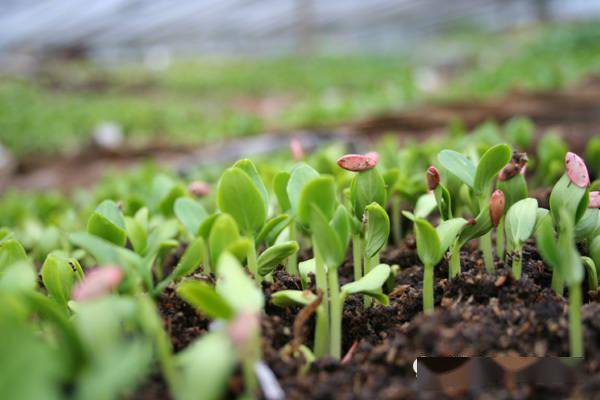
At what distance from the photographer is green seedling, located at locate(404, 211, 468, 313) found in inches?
36.3

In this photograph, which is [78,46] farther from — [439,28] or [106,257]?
[106,257]

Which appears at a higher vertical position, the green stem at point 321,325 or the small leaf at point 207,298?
the small leaf at point 207,298

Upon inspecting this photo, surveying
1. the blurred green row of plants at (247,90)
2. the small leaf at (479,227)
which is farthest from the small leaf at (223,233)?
the blurred green row of plants at (247,90)

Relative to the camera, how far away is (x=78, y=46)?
19953mm

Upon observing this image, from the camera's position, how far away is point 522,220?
100 centimetres

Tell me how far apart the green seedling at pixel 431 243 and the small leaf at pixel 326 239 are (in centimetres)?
14

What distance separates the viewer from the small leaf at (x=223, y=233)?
0.88m

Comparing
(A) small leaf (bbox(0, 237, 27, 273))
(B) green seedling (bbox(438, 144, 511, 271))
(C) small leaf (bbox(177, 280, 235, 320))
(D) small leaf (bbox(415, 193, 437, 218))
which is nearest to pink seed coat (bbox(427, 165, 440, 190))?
(B) green seedling (bbox(438, 144, 511, 271))

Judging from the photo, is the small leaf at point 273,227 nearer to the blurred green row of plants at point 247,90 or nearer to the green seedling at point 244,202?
the green seedling at point 244,202

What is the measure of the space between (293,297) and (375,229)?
0.74 ft

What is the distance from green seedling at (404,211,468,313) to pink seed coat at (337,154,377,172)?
13cm

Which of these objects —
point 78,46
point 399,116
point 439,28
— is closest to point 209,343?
point 399,116

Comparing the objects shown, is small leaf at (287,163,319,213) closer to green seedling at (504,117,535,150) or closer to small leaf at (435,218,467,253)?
small leaf at (435,218,467,253)

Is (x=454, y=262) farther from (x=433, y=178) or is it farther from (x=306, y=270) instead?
(x=306, y=270)
